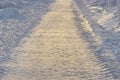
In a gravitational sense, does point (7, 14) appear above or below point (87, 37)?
below

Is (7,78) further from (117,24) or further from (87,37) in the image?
(117,24)

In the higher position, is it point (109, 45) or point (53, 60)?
point (53, 60)

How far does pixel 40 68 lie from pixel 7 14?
15.0m

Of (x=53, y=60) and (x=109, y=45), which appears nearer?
(x=53, y=60)

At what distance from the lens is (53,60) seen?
12211 mm

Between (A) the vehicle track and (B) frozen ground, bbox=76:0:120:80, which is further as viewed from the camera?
(B) frozen ground, bbox=76:0:120:80

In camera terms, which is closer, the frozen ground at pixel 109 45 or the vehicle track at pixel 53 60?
the vehicle track at pixel 53 60

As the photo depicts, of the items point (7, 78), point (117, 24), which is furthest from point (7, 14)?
point (7, 78)

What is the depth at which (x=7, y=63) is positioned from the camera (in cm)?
Result: 1164

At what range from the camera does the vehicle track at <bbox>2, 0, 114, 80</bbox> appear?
33.7ft

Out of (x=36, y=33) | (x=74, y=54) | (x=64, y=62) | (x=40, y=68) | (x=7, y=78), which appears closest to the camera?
(x=7, y=78)

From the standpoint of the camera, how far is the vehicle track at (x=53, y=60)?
1026 cm

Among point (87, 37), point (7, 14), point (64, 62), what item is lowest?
point (7, 14)

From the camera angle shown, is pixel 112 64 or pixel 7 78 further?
pixel 112 64
